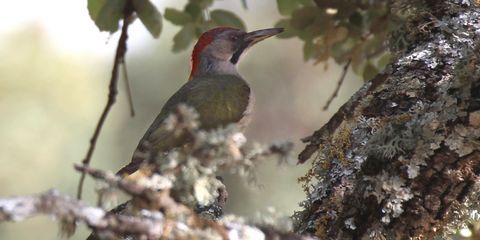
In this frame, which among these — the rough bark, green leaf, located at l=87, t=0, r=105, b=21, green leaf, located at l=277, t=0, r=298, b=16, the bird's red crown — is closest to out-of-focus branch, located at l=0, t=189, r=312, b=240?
the rough bark

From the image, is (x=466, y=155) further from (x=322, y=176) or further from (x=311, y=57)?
(x=311, y=57)

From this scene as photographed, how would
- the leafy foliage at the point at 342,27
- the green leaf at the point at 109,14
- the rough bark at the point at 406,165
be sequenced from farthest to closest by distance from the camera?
the leafy foliage at the point at 342,27
the green leaf at the point at 109,14
the rough bark at the point at 406,165

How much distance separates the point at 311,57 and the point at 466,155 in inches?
65.6

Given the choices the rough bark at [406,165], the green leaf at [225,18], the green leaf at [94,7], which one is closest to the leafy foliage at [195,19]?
the green leaf at [225,18]

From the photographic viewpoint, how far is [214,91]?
14.1 ft

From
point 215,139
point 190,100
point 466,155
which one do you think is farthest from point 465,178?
point 190,100

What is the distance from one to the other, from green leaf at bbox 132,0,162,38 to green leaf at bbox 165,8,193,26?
35cm

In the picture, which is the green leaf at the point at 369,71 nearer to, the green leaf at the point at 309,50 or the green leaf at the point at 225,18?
the green leaf at the point at 309,50

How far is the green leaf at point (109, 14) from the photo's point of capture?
3.40m

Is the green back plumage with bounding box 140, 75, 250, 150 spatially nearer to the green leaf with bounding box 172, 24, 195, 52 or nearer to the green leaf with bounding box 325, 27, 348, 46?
the green leaf with bounding box 172, 24, 195, 52

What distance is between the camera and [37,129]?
25.1ft

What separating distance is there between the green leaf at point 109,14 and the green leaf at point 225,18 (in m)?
0.58

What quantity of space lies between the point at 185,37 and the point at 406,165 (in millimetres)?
1641

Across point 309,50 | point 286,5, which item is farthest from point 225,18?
point 309,50
